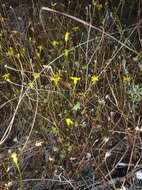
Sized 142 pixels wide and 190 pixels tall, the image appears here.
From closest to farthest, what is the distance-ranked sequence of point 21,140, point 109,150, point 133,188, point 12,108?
point 133,188
point 109,150
point 21,140
point 12,108

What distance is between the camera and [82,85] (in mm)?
1576

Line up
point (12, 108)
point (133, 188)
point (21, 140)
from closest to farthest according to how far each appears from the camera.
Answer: point (133, 188) → point (21, 140) → point (12, 108)

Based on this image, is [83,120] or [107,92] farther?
[107,92]

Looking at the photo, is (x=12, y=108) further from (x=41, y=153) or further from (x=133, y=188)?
(x=133, y=188)

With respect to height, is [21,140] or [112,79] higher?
[112,79]

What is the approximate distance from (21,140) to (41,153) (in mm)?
156

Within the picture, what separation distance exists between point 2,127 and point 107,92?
625 mm

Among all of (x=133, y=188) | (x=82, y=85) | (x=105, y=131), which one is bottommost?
(x=133, y=188)

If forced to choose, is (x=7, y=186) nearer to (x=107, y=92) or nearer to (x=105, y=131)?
(x=105, y=131)

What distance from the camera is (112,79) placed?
158cm

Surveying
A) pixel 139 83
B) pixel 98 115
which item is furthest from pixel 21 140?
pixel 139 83

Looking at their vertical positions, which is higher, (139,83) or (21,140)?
(139,83)

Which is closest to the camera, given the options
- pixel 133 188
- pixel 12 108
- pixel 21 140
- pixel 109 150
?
pixel 133 188

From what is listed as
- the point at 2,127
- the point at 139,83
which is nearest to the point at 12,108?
the point at 2,127
